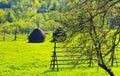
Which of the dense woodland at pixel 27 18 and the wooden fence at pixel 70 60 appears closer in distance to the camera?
the wooden fence at pixel 70 60

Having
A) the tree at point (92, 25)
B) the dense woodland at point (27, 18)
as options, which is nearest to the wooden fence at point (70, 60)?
the tree at point (92, 25)

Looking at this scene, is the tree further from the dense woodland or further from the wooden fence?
the dense woodland

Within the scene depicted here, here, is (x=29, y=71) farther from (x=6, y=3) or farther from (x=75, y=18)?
(x=6, y=3)

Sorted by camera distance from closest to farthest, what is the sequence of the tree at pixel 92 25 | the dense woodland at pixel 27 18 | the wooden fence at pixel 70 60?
1. the tree at pixel 92 25
2. the wooden fence at pixel 70 60
3. the dense woodland at pixel 27 18

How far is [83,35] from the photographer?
35.3ft

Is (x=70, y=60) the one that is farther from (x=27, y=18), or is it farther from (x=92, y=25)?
(x=27, y=18)

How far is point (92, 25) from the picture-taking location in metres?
10.4

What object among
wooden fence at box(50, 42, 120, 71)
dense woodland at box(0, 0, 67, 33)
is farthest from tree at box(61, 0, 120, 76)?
dense woodland at box(0, 0, 67, 33)

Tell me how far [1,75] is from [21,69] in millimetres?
2632

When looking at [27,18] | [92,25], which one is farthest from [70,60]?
[27,18]

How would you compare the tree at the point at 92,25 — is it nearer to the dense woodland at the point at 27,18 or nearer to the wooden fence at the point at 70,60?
the wooden fence at the point at 70,60

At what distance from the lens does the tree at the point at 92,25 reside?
8806 mm

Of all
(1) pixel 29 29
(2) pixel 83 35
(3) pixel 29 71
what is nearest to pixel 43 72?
(3) pixel 29 71

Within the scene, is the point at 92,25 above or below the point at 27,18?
above
